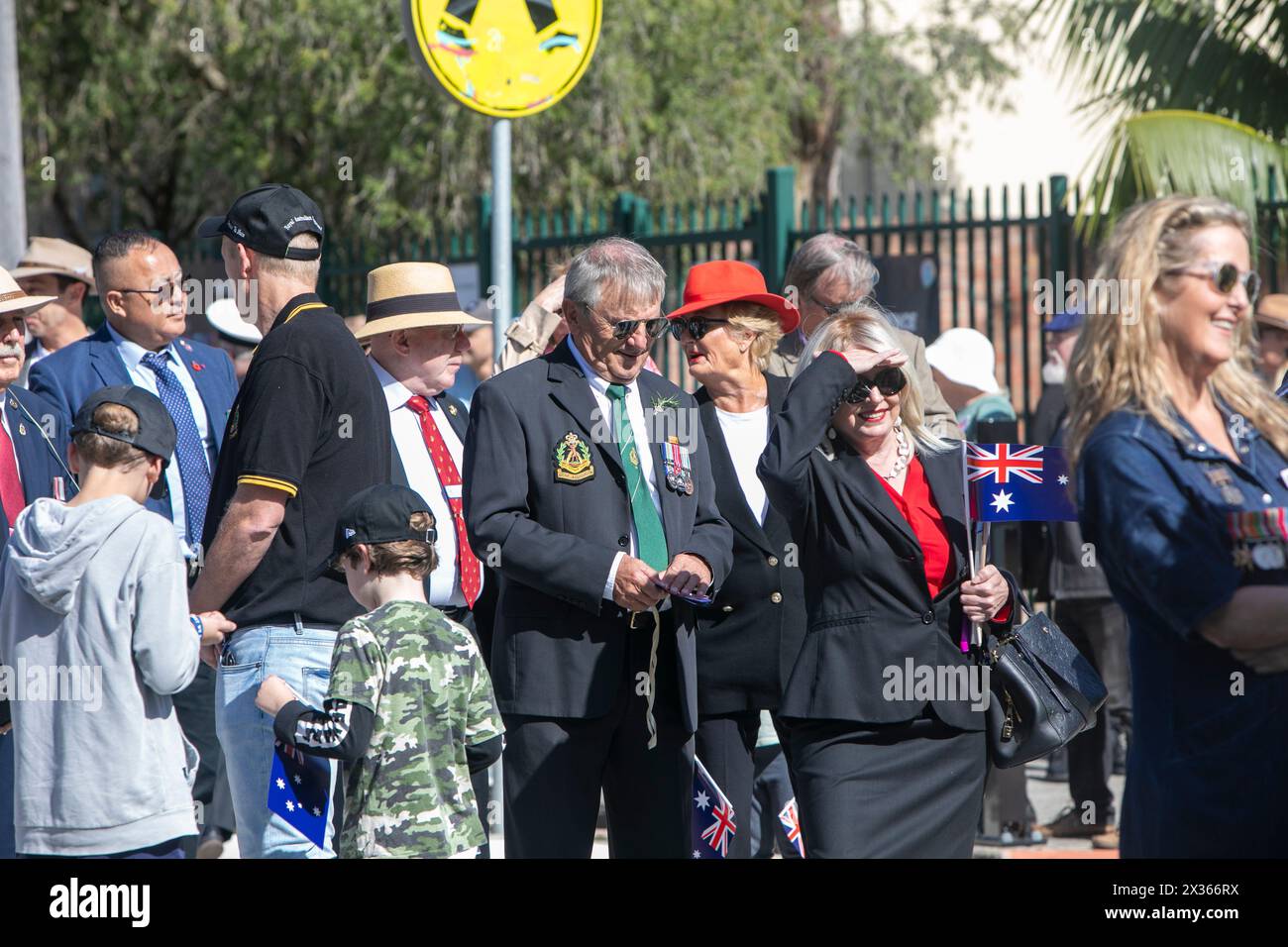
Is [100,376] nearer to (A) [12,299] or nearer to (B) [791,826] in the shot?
(A) [12,299]

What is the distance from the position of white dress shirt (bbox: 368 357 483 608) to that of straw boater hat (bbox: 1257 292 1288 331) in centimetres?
336

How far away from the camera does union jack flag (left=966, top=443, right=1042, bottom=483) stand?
4254 mm

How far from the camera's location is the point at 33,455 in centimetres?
496

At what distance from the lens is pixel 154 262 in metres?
5.72

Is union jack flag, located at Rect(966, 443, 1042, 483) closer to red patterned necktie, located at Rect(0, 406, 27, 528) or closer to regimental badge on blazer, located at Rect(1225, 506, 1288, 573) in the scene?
regimental badge on blazer, located at Rect(1225, 506, 1288, 573)

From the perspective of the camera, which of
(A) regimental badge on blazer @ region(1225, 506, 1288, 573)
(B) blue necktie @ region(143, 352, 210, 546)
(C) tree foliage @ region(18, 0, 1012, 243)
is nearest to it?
(A) regimental badge on blazer @ region(1225, 506, 1288, 573)

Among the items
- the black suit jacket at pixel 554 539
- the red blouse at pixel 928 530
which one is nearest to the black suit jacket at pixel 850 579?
the red blouse at pixel 928 530

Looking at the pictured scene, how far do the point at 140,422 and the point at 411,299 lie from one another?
4.41 feet

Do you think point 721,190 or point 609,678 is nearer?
point 609,678

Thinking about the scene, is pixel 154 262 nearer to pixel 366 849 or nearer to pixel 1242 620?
pixel 366 849

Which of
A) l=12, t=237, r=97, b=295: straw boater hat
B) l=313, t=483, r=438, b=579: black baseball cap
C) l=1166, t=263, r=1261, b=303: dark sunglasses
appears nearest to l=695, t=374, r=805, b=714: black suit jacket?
l=313, t=483, r=438, b=579: black baseball cap

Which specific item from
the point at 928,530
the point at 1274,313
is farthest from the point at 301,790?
the point at 1274,313
